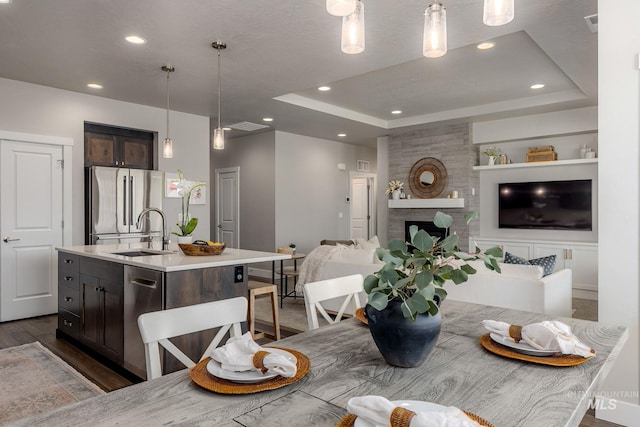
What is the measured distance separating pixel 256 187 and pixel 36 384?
17.0 ft

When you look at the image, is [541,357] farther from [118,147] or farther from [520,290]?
[118,147]

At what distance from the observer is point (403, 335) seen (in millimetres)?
1197

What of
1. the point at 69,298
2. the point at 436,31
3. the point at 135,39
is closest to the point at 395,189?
the point at 135,39

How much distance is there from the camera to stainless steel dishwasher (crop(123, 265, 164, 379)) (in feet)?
9.14

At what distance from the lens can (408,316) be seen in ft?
3.87

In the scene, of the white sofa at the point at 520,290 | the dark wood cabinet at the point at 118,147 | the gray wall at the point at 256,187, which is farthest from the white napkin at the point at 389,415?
the gray wall at the point at 256,187

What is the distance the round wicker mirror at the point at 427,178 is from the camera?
7.32m

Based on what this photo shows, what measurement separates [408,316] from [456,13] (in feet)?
8.61

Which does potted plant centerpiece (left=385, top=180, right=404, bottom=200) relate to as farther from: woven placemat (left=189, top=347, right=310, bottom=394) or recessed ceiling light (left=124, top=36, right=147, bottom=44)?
woven placemat (left=189, top=347, right=310, bottom=394)

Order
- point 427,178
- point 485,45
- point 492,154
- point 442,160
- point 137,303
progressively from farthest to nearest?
1. point 427,178
2. point 442,160
3. point 492,154
4. point 485,45
5. point 137,303

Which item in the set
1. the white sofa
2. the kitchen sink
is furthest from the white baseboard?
the kitchen sink

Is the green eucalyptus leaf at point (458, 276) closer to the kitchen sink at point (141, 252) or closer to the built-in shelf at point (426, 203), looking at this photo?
the kitchen sink at point (141, 252)

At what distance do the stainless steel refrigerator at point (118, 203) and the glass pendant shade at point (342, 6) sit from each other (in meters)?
4.60

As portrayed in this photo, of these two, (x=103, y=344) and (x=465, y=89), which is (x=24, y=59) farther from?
(x=465, y=89)
